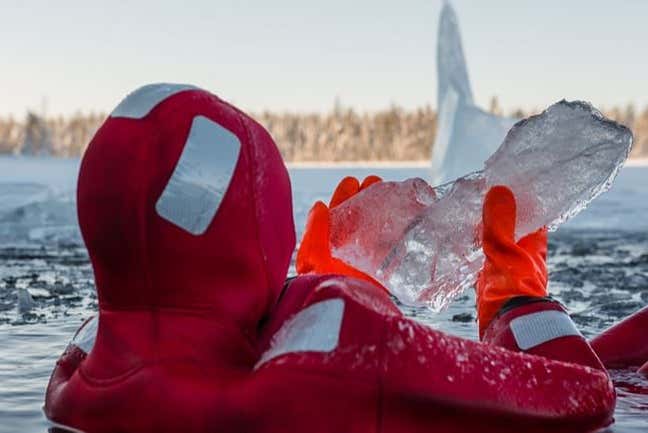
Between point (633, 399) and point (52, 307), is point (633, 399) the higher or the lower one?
the higher one

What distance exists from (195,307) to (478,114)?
476 inches

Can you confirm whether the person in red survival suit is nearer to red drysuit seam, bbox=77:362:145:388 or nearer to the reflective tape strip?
red drysuit seam, bbox=77:362:145:388

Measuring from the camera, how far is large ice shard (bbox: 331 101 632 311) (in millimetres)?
3170

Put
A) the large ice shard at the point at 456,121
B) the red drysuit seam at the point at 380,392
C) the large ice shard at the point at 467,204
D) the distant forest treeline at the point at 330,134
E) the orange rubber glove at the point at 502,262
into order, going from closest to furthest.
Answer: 1. the red drysuit seam at the point at 380,392
2. the orange rubber glove at the point at 502,262
3. the large ice shard at the point at 467,204
4. the large ice shard at the point at 456,121
5. the distant forest treeline at the point at 330,134

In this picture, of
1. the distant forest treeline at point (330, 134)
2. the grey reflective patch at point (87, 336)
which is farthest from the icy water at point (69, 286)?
the distant forest treeline at point (330, 134)

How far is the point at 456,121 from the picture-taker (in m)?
14.8

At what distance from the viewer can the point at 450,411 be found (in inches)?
91.2

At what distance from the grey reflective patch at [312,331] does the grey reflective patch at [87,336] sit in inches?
24.5

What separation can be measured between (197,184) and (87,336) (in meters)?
0.68

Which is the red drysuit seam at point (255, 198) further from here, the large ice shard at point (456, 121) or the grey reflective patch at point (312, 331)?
the large ice shard at point (456, 121)

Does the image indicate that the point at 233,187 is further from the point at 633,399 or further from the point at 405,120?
the point at 405,120

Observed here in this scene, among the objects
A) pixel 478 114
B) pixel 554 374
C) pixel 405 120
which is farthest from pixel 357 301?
pixel 405 120

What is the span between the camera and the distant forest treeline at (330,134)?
1340 inches

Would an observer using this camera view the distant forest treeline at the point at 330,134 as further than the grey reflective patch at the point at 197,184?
Yes
